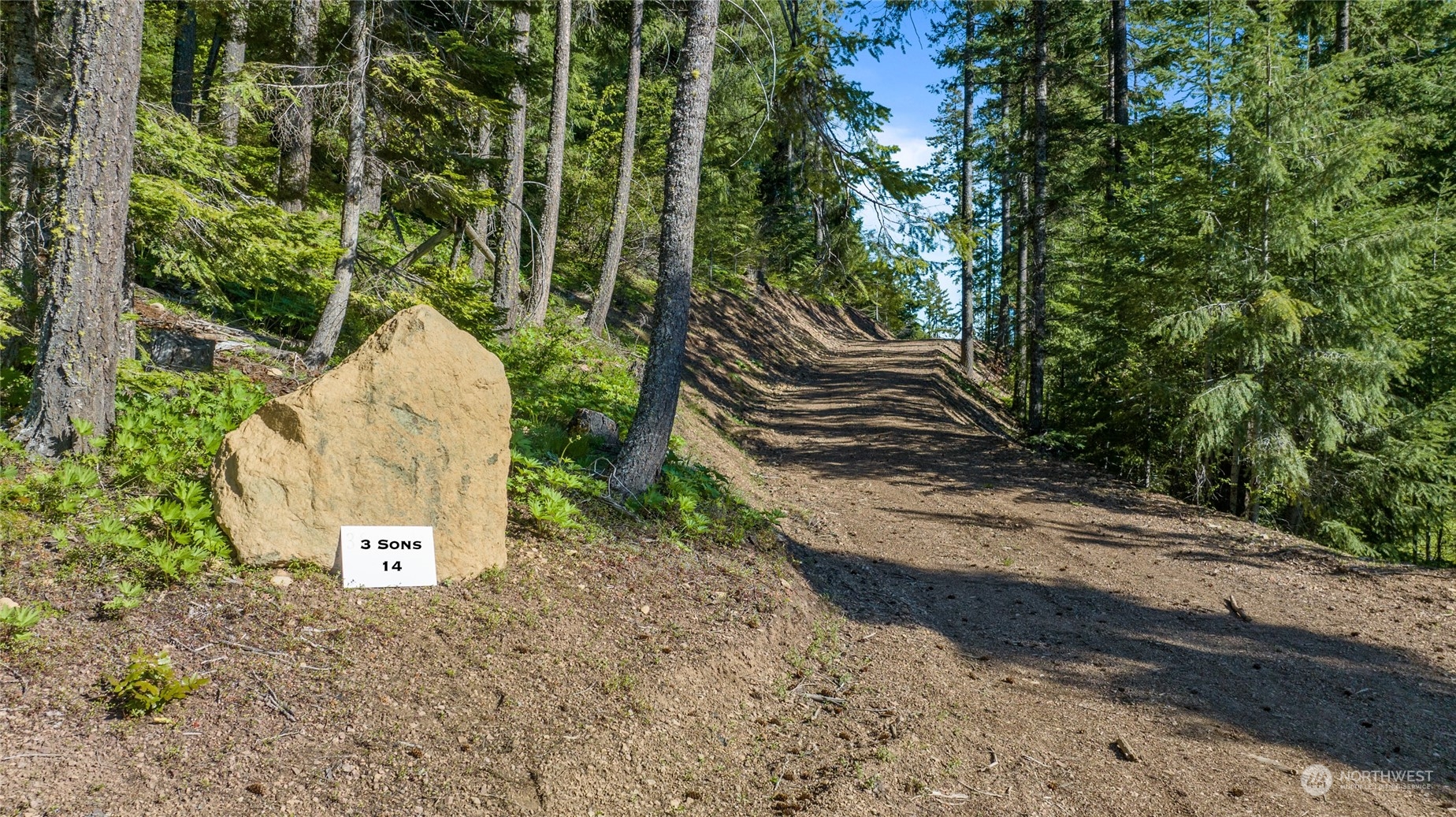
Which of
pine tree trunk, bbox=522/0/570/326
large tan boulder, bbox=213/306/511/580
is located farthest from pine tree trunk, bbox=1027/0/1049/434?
large tan boulder, bbox=213/306/511/580

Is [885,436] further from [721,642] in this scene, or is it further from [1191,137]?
[721,642]

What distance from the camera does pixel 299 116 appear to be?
28.3 ft

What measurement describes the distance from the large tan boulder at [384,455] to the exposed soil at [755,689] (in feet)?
0.88

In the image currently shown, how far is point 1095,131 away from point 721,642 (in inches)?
535

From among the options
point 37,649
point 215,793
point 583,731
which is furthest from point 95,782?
point 583,731

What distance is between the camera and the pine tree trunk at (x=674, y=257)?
22.2 ft

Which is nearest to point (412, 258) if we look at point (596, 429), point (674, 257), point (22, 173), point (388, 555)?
point (596, 429)

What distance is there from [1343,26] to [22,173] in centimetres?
1984

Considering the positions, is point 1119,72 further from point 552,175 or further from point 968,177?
point 552,175

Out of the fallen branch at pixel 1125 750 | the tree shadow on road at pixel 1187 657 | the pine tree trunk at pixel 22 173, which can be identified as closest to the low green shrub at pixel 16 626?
the pine tree trunk at pixel 22 173

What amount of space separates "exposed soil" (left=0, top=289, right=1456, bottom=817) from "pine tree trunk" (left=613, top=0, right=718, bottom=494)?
1.00m

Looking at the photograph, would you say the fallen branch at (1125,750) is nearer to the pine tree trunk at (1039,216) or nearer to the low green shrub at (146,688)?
the low green shrub at (146,688)

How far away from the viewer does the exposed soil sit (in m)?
3.31

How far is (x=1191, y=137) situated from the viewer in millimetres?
11438
